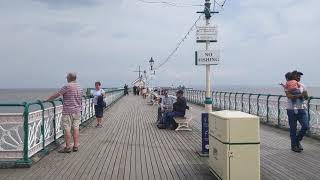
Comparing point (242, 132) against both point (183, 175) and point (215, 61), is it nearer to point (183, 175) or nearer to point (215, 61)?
point (183, 175)

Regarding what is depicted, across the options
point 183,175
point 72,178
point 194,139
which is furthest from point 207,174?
point 194,139

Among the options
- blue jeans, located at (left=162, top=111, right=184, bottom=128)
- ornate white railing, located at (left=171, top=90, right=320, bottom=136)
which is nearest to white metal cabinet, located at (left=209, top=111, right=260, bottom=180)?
ornate white railing, located at (left=171, top=90, right=320, bottom=136)

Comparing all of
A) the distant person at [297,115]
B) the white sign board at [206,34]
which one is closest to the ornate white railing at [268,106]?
the distant person at [297,115]

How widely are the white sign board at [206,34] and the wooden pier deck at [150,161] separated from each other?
2459mm

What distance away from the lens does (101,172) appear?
8578 mm

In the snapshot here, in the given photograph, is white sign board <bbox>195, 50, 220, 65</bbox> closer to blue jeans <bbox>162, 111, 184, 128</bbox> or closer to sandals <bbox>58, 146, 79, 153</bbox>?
sandals <bbox>58, 146, 79, 153</bbox>

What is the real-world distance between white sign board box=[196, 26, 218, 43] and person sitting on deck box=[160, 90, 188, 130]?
4.92m

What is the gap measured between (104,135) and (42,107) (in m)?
4.43

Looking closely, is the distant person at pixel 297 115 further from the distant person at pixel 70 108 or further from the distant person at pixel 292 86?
the distant person at pixel 70 108

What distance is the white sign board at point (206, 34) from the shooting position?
11.0 m

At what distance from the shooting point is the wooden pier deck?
8352 millimetres

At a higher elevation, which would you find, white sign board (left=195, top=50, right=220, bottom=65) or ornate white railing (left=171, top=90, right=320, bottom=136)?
white sign board (left=195, top=50, right=220, bottom=65)

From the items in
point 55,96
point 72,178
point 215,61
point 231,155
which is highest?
point 215,61

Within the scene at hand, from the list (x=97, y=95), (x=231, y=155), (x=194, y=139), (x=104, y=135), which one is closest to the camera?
(x=231, y=155)
